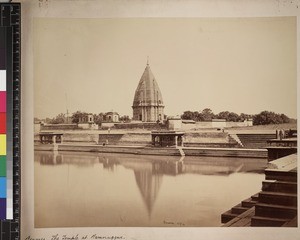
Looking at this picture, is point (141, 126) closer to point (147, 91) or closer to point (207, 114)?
point (147, 91)

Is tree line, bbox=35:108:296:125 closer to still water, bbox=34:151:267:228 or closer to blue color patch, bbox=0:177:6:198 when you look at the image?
still water, bbox=34:151:267:228

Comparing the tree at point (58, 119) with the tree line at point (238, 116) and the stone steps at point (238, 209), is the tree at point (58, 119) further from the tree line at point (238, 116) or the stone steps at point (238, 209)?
the stone steps at point (238, 209)

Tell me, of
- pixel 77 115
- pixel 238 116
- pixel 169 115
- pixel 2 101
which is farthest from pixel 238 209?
pixel 2 101

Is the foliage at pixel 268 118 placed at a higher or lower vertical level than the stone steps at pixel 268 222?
higher

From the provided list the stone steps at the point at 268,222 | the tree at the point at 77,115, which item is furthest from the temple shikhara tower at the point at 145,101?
the stone steps at the point at 268,222

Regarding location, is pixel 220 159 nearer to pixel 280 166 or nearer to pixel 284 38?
pixel 280 166

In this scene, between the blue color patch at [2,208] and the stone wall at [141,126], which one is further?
the stone wall at [141,126]
